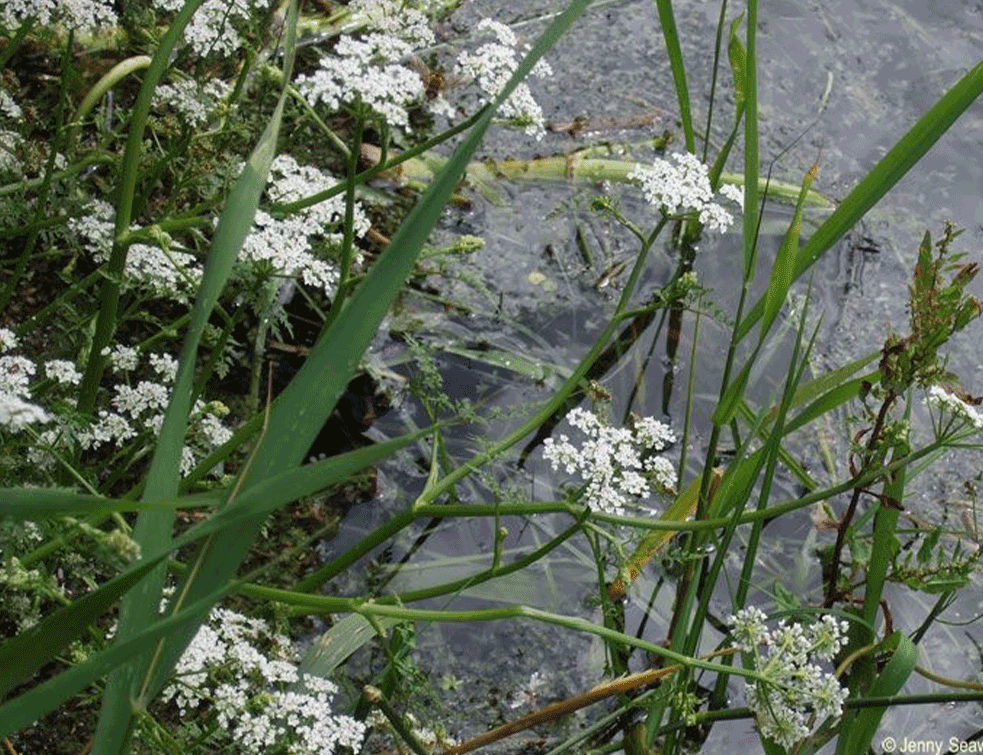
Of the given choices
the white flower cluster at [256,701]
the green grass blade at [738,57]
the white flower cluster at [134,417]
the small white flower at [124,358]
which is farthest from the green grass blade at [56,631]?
the green grass blade at [738,57]

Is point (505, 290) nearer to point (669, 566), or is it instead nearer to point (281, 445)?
point (669, 566)

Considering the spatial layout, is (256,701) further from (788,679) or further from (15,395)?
(788,679)

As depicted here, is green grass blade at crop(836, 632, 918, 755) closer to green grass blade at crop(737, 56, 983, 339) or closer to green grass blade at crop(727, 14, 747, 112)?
green grass blade at crop(737, 56, 983, 339)

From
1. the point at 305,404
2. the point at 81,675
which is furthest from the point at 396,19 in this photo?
the point at 81,675

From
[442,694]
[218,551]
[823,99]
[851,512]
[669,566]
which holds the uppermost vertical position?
[823,99]

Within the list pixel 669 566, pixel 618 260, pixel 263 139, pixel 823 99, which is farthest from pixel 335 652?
pixel 823 99
